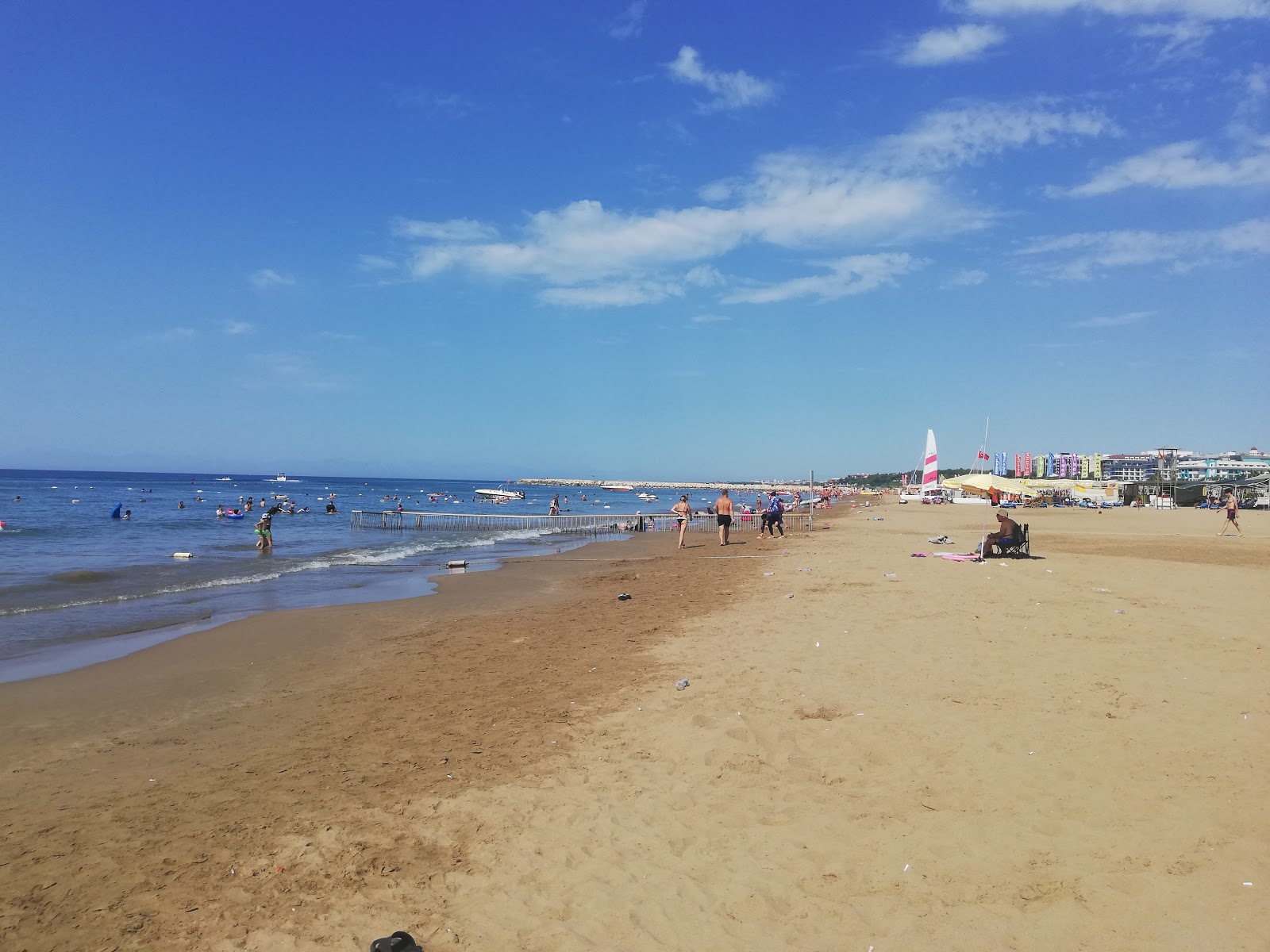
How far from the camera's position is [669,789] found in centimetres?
498

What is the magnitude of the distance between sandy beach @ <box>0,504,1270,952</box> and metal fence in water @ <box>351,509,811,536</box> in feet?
89.1

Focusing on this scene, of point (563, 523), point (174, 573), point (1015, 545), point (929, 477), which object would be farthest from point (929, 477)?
point (174, 573)

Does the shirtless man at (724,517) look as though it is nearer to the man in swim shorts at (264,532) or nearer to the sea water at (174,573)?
the sea water at (174,573)

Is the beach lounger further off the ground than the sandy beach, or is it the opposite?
the beach lounger

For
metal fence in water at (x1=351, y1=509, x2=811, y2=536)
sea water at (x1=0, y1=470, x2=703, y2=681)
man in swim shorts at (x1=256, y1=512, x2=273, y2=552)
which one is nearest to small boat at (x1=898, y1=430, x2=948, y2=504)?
metal fence in water at (x1=351, y1=509, x2=811, y2=536)

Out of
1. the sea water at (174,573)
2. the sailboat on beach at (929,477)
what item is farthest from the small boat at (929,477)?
the sea water at (174,573)

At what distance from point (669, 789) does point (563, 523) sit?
119ft

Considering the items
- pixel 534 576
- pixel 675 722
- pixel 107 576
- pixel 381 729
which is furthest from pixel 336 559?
pixel 675 722

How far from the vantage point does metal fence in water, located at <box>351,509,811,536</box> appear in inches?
1475

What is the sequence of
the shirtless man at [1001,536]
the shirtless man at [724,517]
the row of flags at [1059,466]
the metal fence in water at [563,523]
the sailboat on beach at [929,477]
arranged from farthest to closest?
the row of flags at [1059,466]
the sailboat on beach at [929,477]
the metal fence in water at [563,523]
the shirtless man at [724,517]
the shirtless man at [1001,536]

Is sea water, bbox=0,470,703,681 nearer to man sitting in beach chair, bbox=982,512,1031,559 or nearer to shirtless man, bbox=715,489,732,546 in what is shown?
shirtless man, bbox=715,489,732,546

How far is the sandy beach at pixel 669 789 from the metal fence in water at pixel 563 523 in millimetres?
27159

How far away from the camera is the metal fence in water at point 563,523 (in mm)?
37469

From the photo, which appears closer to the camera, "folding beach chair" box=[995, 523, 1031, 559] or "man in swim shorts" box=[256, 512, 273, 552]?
"folding beach chair" box=[995, 523, 1031, 559]
